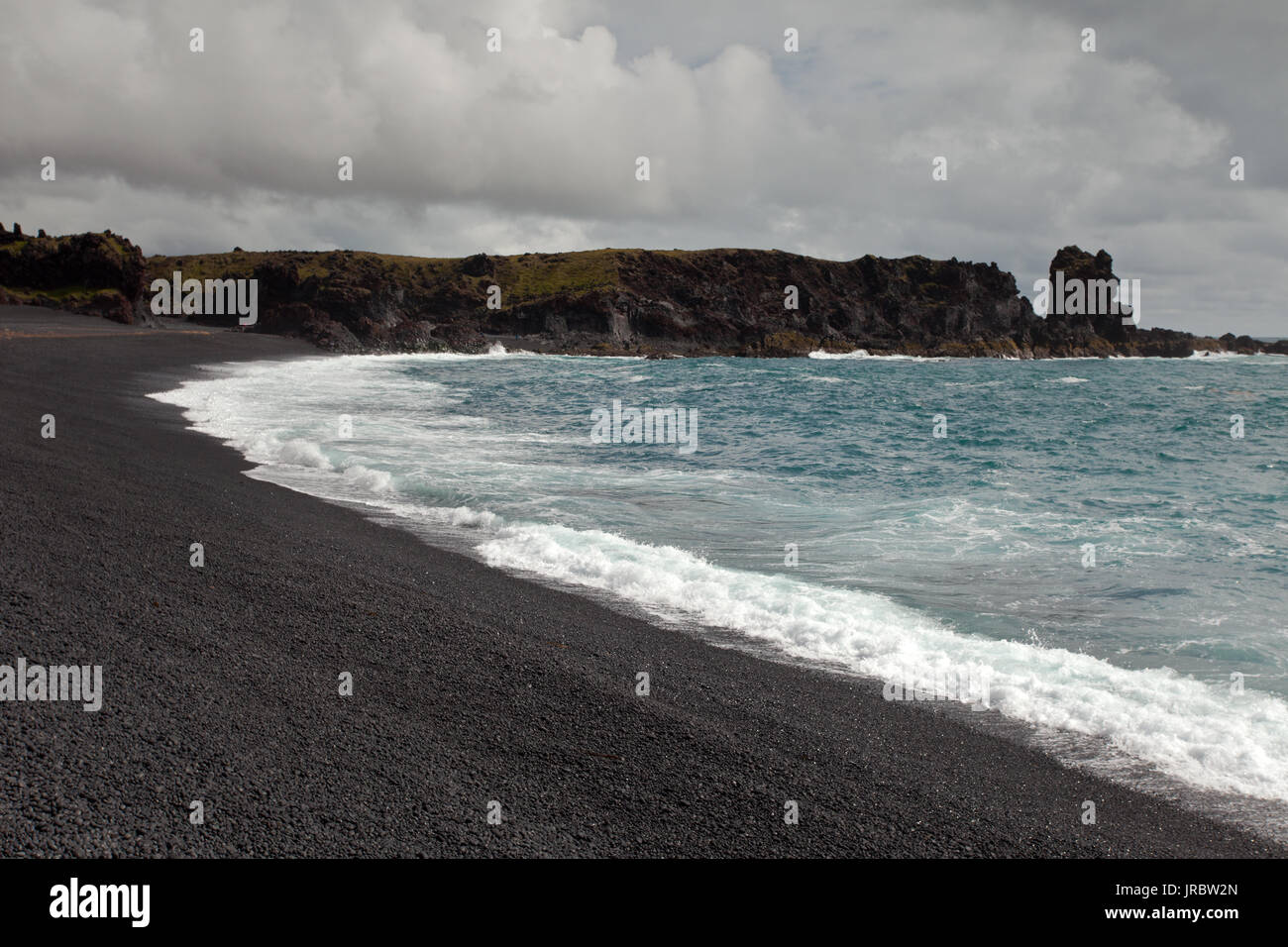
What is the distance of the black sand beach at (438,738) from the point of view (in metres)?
4.11

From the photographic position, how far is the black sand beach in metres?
4.11

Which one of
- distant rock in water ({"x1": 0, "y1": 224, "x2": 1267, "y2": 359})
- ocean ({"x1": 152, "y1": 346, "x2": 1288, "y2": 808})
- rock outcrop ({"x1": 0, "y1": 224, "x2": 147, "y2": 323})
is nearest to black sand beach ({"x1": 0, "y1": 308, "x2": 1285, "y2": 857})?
ocean ({"x1": 152, "y1": 346, "x2": 1288, "y2": 808})

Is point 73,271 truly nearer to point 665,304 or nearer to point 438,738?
point 665,304

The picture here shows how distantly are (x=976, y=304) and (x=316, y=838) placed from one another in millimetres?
158191

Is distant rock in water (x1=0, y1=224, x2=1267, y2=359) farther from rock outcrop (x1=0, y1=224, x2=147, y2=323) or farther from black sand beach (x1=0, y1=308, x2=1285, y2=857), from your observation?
black sand beach (x1=0, y1=308, x2=1285, y2=857)

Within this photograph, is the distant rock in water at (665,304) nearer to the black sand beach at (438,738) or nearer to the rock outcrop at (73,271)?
the rock outcrop at (73,271)

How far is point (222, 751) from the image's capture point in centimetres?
455

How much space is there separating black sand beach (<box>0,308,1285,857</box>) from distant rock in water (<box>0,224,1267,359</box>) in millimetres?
81269

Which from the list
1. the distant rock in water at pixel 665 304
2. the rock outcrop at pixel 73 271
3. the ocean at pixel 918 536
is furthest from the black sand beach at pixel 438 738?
the distant rock in water at pixel 665 304

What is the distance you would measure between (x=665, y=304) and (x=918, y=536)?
114871 millimetres

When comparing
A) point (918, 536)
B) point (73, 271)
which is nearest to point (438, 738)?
point (918, 536)

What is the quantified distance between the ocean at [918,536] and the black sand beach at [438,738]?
965mm

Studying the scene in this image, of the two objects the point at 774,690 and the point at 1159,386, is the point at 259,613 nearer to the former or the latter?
the point at 774,690
